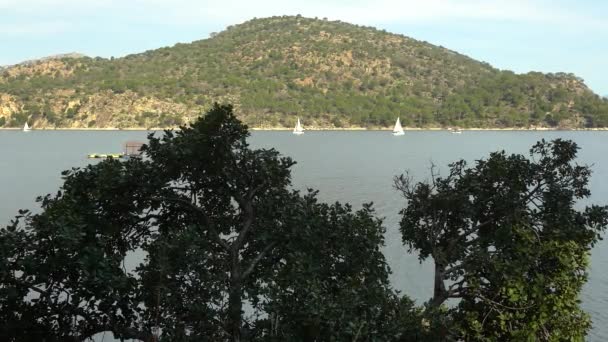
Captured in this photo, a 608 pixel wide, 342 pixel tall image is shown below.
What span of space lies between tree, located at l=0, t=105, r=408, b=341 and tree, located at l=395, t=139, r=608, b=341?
2889 millimetres

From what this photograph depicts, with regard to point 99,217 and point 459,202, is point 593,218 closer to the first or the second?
point 459,202

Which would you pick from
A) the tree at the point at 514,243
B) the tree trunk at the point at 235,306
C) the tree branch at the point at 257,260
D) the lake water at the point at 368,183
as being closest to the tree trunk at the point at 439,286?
the tree at the point at 514,243

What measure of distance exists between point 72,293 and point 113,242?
1250 millimetres

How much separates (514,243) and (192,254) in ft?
24.4

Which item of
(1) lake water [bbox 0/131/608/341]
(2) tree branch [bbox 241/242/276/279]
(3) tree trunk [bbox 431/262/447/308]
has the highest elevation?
(2) tree branch [bbox 241/242/276/279]

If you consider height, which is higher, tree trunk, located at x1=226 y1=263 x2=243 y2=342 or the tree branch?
the tree branch

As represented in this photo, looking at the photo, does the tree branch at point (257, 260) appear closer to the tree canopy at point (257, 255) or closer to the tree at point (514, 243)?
the tree canopy at point (257, 255)

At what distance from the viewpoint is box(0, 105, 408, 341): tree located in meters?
10.7

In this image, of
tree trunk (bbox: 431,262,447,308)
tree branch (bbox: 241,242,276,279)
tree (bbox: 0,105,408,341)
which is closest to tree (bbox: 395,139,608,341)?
tree trunk (bbox: 431,262,447,308)

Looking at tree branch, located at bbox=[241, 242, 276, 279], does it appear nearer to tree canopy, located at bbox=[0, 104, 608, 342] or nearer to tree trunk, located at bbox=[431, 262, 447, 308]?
tree canopy, located at bbox=[0, 104, 608, 342]

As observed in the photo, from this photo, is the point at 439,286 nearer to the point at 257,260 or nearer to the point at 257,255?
the point at 257,255

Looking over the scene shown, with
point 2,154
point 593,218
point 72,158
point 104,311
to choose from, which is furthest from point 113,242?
point 2,154

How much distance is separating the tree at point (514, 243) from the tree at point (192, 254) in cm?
289

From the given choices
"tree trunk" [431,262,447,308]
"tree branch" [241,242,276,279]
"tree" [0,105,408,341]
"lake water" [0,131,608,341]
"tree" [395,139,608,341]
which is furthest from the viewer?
"lake water" [0,131,608,341]
